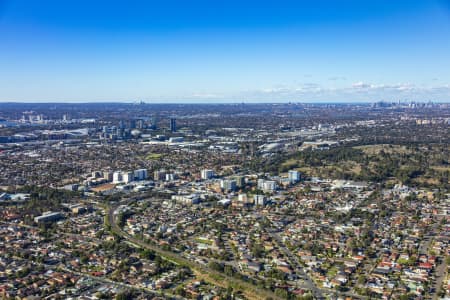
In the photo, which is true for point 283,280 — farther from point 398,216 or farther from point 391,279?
point 398,216

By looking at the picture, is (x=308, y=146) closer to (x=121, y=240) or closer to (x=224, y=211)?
(x=224, y=211)

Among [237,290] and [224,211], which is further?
[224,211]

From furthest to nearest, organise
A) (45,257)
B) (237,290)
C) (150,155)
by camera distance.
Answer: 1. (150,155)
2. (45,257)
3. (237,290)

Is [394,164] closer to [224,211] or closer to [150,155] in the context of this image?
[224,211]

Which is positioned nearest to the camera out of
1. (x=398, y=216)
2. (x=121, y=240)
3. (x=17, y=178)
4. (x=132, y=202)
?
(x=121, y=240)

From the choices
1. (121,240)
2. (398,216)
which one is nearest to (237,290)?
(121,240)

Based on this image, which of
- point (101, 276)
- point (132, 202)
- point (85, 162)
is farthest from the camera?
point (85, 162)

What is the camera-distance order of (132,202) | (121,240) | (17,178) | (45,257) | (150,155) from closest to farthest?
(45,257) < (121,240) < (132,202) < (17,178) < (150,155)

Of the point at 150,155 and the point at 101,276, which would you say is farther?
the point at 150,155

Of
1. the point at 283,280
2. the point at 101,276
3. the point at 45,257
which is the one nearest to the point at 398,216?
the point at 283,280
